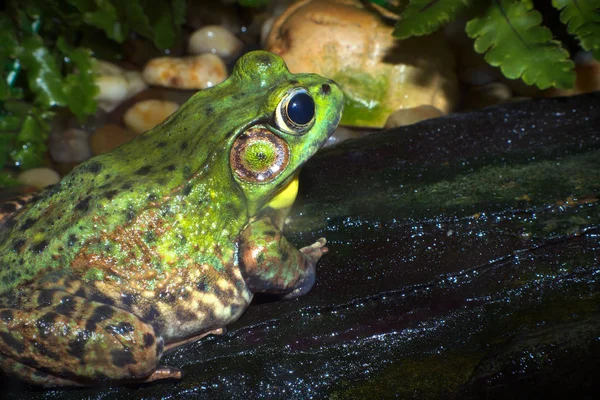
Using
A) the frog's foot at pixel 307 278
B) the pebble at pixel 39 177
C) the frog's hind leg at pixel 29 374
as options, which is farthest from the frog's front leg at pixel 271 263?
the pebble at pixel 39 177

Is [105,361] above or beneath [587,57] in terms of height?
above

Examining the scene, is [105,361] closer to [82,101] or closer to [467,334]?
[467,334]

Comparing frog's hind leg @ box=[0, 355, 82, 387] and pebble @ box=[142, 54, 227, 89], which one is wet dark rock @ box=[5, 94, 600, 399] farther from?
pebble @ box=[142, 54, 227, 89]

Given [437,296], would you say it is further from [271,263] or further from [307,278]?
[271,263]

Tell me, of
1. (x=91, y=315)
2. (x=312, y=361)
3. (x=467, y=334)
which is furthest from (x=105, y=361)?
(x=467, y=334)

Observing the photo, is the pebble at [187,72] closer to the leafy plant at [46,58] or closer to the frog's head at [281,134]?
the leafy plant at [46,58]

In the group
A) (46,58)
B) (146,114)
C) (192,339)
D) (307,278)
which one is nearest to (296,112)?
(307,278)
